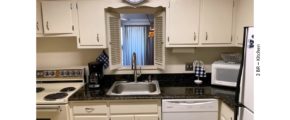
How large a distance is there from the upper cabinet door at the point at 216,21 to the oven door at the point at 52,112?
1.70 metres

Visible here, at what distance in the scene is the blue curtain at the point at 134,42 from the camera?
260cm

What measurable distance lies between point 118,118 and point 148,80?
2.38 ft

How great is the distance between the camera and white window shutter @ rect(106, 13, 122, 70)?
236cm

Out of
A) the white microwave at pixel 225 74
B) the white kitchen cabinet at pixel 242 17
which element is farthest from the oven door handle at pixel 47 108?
the white kitchen cabinet at pixel 242 17

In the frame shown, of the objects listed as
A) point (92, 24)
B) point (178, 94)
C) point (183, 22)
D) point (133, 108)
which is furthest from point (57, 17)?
point (178, 94)

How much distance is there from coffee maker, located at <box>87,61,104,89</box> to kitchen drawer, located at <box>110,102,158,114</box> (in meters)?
0.44

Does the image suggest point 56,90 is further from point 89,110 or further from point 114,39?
point 114,39

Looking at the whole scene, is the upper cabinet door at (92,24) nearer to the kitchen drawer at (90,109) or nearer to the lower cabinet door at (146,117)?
the kitchen drawer at (90,109)

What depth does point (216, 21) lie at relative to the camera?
2.26 m

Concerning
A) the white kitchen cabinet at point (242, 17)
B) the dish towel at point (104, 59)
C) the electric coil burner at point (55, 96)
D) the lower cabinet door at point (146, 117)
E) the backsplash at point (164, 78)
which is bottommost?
the lower cabinet door at point (146, 117)

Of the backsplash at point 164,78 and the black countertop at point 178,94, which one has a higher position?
the backsplash at point 164,78

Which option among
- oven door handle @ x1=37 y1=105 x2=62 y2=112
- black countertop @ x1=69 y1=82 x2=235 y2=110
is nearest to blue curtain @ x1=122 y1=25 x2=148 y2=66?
black countertop @ x1=69 y1=82 x2=235 y2=110

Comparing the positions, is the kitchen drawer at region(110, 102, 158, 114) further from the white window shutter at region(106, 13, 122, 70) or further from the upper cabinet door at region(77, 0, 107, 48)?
the upper cabinet door at region(77, 0, 107, 48)
